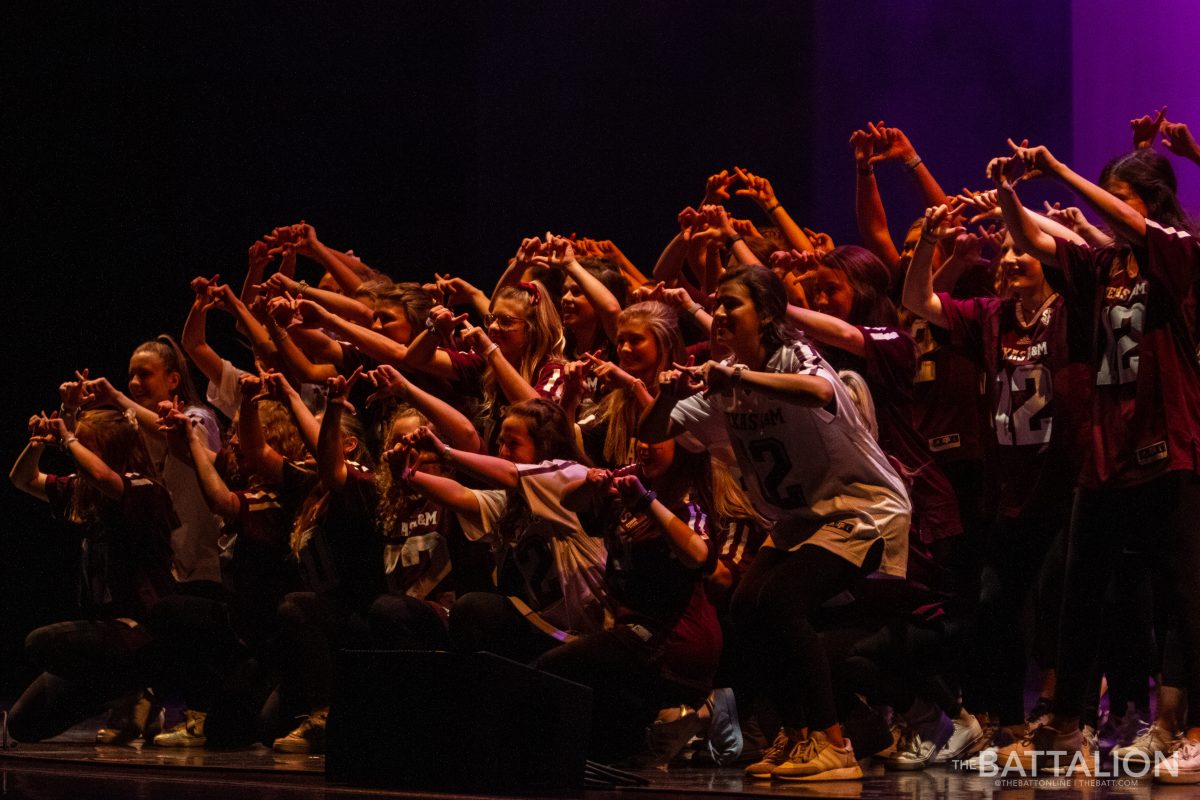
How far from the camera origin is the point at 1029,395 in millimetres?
4172

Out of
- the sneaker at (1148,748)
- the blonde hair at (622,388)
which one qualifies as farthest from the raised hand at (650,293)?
the sneaker at (1148,748)

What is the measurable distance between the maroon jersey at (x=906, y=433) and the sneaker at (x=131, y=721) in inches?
105

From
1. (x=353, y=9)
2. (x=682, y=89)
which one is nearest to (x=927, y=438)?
(x=682, y=89)

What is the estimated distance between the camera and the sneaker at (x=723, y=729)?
13.8 feet

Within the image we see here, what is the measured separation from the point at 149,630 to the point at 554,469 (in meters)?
1.76

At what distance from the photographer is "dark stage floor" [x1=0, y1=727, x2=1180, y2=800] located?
3.35 metres

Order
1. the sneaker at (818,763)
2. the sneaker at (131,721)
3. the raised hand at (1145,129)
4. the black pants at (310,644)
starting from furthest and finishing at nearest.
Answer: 1. the sneaker at (131,721)
2. the black pants at (310,644)
3. the raised hand at (1145,129)
4. the sneaker at (818,763)

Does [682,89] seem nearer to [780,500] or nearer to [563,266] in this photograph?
[563,266]

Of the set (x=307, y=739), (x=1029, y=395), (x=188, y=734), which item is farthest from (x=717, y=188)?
(x=188, y=734)

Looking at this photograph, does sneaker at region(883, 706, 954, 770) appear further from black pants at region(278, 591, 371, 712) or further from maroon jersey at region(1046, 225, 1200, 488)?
black pants at region(278, 591, 371, 712)

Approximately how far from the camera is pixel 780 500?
3.81 metres

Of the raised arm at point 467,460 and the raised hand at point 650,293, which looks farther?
the raised hand at point 650,293

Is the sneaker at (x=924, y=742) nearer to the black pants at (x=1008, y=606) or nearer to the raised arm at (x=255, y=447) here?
the black pants at (x=1008, y=606)

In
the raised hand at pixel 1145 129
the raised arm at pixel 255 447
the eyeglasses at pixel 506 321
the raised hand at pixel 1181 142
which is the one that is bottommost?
the raised arm at pixel 255 447
